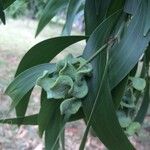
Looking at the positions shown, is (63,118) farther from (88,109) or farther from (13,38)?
(13,38)

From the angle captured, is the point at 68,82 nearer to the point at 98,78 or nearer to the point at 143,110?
the point at 98,78

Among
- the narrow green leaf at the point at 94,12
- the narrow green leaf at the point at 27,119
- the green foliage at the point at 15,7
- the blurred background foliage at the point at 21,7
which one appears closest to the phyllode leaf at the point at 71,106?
the narrow green leaf at the point at 27,119

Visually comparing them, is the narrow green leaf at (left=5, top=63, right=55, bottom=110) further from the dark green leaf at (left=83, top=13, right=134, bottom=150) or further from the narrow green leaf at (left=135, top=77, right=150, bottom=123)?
the narrow green leaf at (left=135, top=77, right=150, bottom=123)

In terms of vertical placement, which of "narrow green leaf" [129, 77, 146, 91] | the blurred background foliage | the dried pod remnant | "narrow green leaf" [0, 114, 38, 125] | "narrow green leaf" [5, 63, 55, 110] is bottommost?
the blurred background foliage

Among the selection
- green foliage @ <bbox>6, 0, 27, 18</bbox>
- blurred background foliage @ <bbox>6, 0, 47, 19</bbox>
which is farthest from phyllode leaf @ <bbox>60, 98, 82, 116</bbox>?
green foliage @ <bbox>6, 0, 27, 18</bbox>

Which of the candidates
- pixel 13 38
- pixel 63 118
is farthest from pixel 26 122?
pixel 13 38

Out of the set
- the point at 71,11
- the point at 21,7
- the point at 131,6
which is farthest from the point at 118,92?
the point at 21,7

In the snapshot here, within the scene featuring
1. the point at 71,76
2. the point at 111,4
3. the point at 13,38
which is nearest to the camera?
the point at 71,76

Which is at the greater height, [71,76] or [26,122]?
[71,76]
